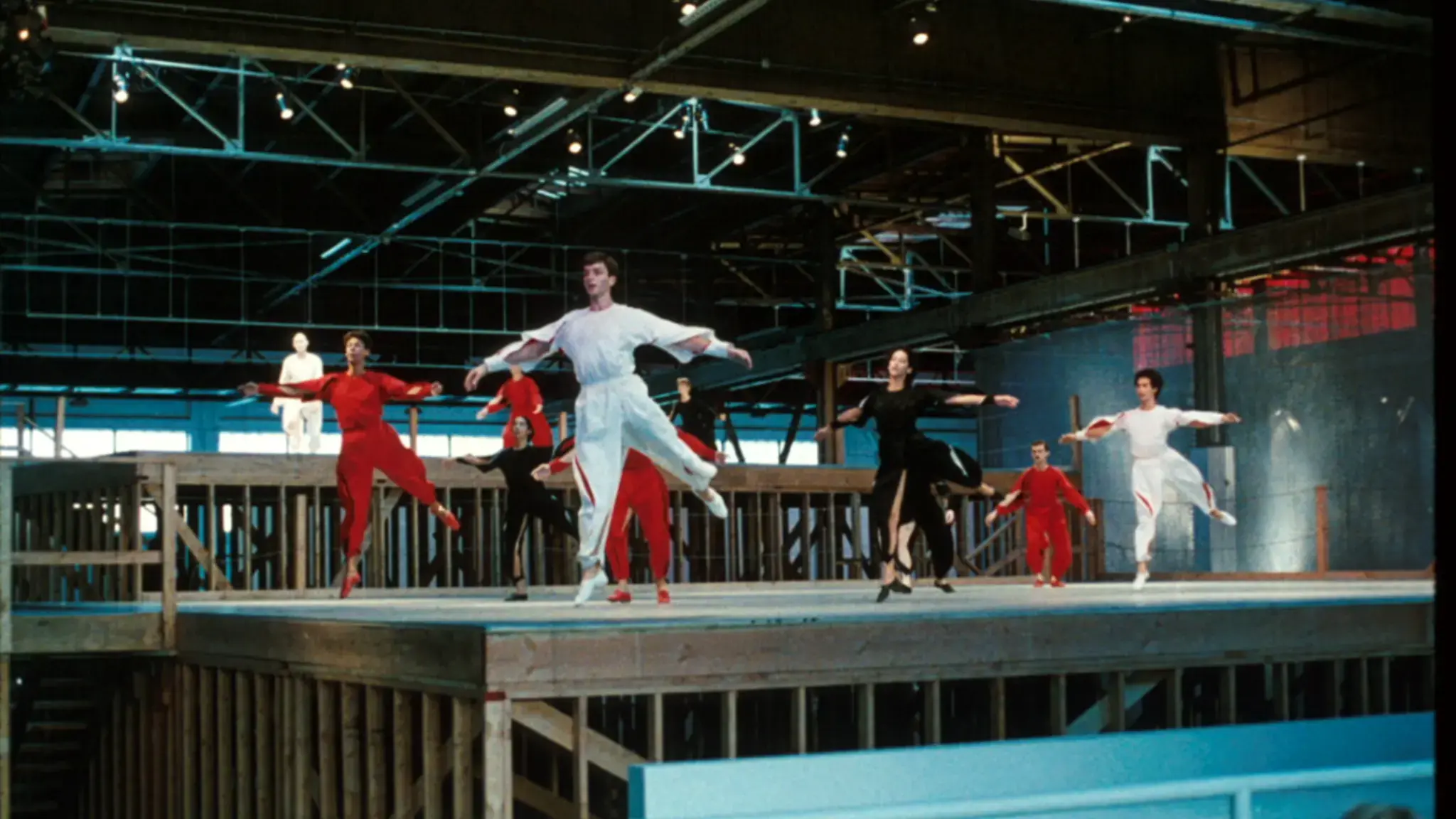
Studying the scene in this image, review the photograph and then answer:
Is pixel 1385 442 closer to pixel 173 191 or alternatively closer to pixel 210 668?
pixel 210 668

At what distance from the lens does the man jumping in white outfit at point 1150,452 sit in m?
14.9

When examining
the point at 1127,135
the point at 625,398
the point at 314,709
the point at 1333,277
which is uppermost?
the point at 1127,135

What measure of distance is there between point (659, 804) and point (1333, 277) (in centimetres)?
1565

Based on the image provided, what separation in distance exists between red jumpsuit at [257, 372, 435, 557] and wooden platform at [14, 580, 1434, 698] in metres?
0.86

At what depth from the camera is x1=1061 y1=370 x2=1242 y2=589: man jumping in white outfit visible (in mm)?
14938

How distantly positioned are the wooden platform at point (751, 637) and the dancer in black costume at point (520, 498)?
0.77 meters

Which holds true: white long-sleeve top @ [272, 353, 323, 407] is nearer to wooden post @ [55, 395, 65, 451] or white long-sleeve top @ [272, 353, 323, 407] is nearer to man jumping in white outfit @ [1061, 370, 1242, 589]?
wooden post @ [55, 395, 65, 451]

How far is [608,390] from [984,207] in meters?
14.6

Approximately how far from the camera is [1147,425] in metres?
15.0

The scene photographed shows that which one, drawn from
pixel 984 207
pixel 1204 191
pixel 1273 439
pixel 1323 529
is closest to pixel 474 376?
pixel 1323 529

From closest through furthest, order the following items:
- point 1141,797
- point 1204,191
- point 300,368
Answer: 1. point 1141,797
2. point 300,368
3. point 1204,191

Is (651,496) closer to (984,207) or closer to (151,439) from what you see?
(984,207)

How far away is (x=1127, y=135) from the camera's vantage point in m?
20.8

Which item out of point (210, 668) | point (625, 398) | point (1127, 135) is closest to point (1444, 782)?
point (625, 398)
